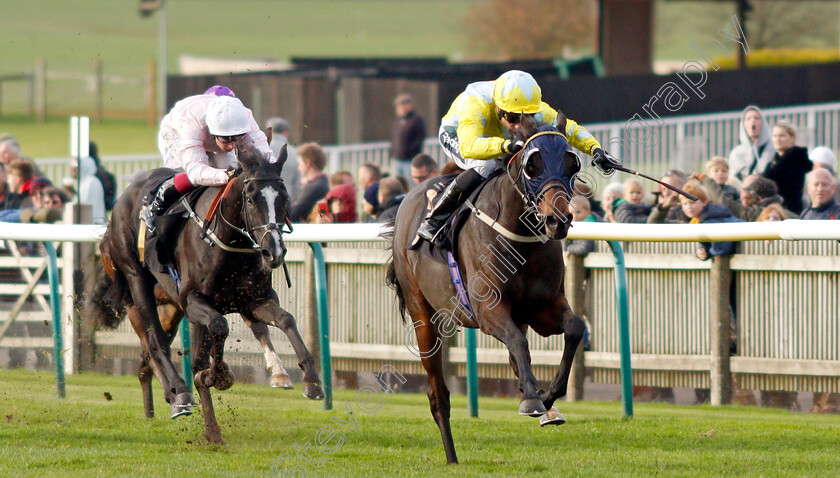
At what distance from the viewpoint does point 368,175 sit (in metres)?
10.1

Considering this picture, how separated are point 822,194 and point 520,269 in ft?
11.1

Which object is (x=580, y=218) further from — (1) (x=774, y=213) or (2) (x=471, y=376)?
(2) (x=471, y=376)

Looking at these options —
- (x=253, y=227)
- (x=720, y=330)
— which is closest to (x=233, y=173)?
(x=253, y=227)

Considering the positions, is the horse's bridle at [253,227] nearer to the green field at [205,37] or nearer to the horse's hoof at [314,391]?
the horse's hoof at [314,391]

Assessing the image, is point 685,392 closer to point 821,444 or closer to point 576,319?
point 821,444

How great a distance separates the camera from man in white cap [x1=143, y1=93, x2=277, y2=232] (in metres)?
6.26

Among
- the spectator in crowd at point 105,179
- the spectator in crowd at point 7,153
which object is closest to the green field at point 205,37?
the spectator in crowd at point 7,153

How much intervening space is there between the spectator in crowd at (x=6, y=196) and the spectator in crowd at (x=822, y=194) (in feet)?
22.6

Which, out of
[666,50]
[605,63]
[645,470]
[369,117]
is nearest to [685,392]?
[645,470]

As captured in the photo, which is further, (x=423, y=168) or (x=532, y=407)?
(x=423, y=168)

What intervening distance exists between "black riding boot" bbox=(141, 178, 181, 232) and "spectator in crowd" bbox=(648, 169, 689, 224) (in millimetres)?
3526

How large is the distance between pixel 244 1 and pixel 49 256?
3314 inches

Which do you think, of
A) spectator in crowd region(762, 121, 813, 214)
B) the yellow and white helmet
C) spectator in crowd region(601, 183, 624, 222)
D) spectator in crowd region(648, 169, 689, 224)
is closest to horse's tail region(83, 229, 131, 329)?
the yellow and white helmet

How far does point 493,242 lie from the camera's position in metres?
5.48
